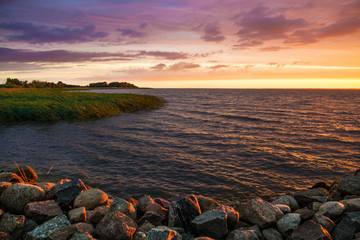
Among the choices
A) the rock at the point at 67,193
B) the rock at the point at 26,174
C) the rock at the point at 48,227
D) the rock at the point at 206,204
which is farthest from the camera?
the rock at the point at 26,174

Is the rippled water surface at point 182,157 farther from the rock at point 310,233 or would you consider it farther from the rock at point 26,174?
the rock at point 310,233

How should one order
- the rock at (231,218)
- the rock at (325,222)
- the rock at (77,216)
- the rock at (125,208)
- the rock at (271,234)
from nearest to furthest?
the rock at (271,234), the rock at (325,222), the rock at (77,216), the rock at (231,218), the rock at (125,208)

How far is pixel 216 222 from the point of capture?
6.66 m

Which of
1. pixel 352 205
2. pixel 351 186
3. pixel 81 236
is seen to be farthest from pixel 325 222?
pixel 81 236

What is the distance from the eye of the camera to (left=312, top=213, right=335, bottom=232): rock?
6.88 m

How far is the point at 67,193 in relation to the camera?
8.20 meters

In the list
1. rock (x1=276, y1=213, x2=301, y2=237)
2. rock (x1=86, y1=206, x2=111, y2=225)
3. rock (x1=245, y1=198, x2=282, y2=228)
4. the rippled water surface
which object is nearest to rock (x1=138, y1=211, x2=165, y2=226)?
rock (x1=86, y1=206, x2=111, y2=225)

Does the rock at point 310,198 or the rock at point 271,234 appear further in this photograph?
the rock at point 310,198

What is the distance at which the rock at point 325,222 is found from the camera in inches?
271

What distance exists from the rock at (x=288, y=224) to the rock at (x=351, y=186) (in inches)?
160

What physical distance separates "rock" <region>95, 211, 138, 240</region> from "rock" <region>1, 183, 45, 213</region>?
10.6 ft

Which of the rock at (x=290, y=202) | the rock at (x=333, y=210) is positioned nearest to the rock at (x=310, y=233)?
the rock at (x=333, y=210)

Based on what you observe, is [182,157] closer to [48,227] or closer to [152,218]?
[152,218]

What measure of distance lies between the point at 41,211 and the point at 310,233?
26.3 ft
